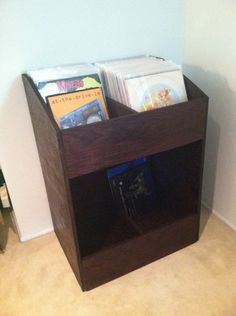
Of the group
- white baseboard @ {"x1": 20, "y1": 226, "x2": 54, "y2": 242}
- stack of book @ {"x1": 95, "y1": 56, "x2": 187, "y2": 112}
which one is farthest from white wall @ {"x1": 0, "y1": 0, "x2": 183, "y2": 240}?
stack of book @ {"x1": 95, "y1": 56, "x2": 187, "y2": 112}

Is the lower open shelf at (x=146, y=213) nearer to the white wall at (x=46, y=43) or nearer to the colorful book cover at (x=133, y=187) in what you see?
the colorful book cover at (x=133, y=187)

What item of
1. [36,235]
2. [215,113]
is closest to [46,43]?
[215,113]

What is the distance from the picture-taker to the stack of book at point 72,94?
102cm

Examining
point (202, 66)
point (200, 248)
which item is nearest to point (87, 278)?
point (200, 248)

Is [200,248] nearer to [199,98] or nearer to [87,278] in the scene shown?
[87,278]

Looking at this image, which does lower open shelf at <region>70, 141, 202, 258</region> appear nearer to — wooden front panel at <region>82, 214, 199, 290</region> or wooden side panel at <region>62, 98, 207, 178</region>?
wooden front panel at <region>82, 214, 199, 290</region>

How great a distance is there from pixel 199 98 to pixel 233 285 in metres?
0.75

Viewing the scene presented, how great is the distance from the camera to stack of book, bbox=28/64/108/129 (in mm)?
1022

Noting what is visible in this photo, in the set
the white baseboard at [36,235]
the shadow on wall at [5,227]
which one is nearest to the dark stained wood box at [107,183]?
the white baseboard at [36,235]

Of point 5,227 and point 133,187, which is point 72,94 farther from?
point 5,227

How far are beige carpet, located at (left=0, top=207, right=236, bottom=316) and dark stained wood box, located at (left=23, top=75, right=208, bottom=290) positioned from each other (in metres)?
0.05

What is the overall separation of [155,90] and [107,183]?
56cm

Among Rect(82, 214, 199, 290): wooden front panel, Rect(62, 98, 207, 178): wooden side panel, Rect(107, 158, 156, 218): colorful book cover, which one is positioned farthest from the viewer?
Rect(107, 158, 156, 218): colorful book cover

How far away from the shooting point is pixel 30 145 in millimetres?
1310
